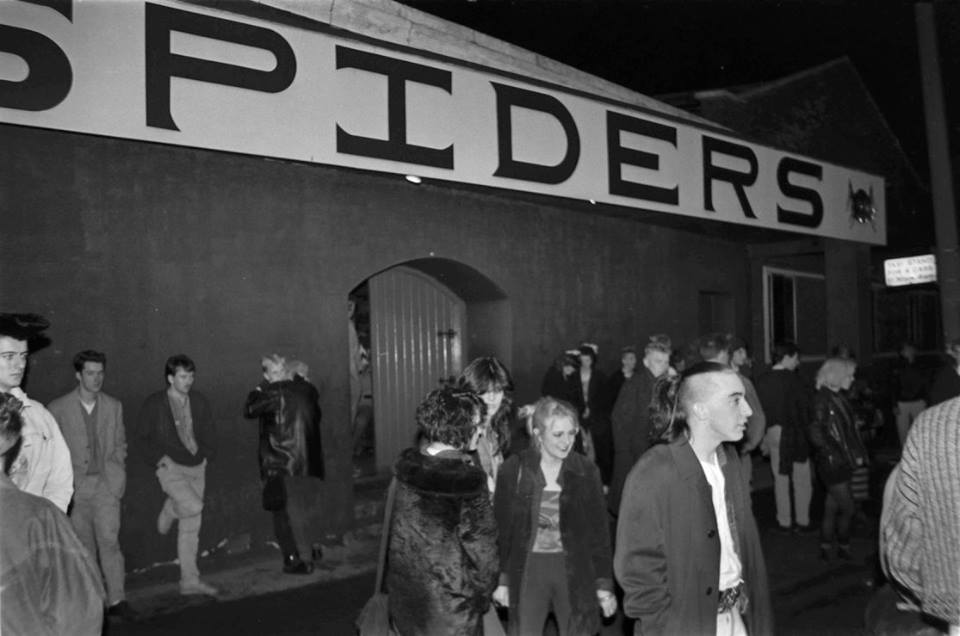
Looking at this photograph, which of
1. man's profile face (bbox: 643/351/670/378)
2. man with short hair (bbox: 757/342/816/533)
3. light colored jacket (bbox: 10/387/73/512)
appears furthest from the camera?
man with short hair (bbox: 757/342/816/533)

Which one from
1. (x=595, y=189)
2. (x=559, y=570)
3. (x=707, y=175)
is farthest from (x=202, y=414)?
(x=707, y=175)

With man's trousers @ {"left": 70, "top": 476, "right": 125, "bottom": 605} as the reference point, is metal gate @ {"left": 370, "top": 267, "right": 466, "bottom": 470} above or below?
above

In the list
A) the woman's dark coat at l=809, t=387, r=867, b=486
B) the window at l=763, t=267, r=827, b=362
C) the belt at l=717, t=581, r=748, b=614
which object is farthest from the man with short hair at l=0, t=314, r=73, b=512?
the window at l=763, t=267, r=827, b=362

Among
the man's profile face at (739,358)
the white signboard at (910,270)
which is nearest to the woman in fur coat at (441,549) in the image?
the man's profile face at (739,358)

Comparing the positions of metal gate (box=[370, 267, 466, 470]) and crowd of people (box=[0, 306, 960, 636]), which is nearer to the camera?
crowd of people (box=[0, 306, 960, 636])

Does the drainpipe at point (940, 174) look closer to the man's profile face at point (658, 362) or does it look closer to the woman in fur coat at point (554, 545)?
the man's profile face at point (658, 362)

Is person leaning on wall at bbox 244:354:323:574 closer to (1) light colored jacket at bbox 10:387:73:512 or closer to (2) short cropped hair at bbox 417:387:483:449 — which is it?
(1) light colored jacket at bbox 10:387:73:512

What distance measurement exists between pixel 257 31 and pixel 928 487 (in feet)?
19.9

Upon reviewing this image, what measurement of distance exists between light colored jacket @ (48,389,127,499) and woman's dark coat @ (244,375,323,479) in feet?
3.73

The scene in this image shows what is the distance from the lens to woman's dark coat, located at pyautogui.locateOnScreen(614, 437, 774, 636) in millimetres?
3184

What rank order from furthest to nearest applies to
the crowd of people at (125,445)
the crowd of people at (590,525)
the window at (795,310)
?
1. the window at (795,310)
2. the crowd of people at (125,445)
3. the crowd of people at (590,525)

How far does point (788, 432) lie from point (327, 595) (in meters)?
4.64

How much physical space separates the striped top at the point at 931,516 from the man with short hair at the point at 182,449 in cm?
554

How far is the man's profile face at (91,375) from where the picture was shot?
6.26 metres
